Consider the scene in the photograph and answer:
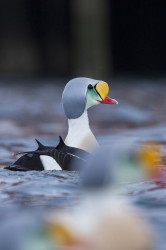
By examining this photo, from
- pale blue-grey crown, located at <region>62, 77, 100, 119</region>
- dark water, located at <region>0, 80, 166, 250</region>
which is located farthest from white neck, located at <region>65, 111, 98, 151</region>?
dark water, located at <region>0, 80, 166, 250</region>

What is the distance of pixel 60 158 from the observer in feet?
22.7

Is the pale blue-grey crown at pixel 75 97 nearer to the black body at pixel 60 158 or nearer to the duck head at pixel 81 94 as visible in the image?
the duck head at pixel 81 94

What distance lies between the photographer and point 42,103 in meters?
15.8

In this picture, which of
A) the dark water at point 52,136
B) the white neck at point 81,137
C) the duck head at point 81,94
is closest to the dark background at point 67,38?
the dark water at point 52,136

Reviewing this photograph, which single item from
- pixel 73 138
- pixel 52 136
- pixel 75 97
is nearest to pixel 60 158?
pixel 73 138

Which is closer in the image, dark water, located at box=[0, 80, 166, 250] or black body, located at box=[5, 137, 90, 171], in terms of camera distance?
dark water, located at box=[0, 80, 166, 250]

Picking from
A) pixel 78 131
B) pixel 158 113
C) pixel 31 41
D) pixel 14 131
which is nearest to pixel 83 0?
pixel 31 41

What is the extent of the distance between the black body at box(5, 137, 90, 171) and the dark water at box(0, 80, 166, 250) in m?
0.06

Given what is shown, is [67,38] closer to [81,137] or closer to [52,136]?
[52,136]

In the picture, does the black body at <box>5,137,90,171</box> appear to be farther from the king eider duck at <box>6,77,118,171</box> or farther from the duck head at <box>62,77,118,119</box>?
the duck head at <box>62,77,118,119</box>

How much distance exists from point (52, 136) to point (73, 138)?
3669mm

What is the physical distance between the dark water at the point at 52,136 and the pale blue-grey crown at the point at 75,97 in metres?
0.64

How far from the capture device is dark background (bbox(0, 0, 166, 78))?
69.4 ft

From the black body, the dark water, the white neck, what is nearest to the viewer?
the dark water
